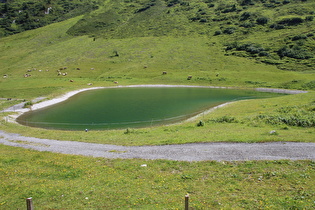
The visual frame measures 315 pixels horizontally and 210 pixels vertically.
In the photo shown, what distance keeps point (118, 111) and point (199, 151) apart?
3707 cm

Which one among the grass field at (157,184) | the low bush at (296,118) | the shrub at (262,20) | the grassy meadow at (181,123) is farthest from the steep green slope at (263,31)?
the grass field at (157,184)

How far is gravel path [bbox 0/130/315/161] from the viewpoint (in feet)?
68.7

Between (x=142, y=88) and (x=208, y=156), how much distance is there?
74.3 meters

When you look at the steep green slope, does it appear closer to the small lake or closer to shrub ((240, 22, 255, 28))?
shrub ((240, 22, 255, 28))

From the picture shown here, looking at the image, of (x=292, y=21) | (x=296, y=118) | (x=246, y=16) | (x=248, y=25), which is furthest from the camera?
(x=246, y=16)

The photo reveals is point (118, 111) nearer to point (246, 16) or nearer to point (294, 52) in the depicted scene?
point (294, 52)

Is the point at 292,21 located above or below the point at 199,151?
above

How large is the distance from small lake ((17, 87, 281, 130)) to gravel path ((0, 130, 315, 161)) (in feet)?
53.2

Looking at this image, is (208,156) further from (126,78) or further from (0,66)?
(0,66)

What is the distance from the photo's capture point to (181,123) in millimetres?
42781

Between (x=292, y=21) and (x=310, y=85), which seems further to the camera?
(x=292, y=21)

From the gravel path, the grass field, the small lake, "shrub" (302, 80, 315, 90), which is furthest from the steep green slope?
the grass field

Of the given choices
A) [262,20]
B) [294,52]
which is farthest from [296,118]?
[262,20]

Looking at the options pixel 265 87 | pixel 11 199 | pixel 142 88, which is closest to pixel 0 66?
pixel 142 88
